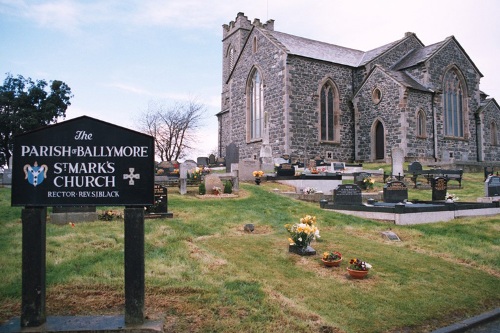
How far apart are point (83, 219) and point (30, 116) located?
34.3m

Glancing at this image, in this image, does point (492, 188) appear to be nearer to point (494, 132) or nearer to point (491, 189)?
point (491, 189)

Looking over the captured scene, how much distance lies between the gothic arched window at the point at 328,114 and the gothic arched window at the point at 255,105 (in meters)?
4.72

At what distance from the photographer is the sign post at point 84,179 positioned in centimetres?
490

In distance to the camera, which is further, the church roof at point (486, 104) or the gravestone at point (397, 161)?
the church roof at point (486, 104)

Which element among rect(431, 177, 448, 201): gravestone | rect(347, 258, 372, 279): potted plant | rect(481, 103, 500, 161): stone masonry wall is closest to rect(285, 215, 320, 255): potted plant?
rect(347, 258, 372, 279): potted plant

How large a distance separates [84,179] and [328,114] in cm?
2895

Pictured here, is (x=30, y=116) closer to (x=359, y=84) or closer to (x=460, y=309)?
(x=359, y=84)

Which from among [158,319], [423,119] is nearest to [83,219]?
[158,319]

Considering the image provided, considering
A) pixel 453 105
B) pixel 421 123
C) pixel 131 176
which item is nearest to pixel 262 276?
pixel 131 176

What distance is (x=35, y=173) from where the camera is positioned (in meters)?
5.00

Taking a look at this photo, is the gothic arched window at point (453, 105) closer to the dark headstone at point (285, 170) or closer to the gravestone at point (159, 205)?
the dark headstone at point (285, 170)

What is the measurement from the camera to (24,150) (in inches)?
197

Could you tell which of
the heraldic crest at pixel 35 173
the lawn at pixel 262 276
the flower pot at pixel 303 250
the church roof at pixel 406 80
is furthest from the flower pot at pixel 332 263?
the church roof at pixel 406 80

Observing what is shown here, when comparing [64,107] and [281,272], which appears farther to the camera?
[64,107]
